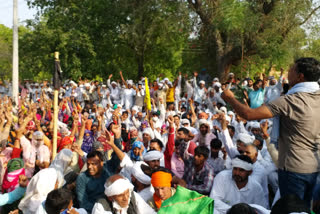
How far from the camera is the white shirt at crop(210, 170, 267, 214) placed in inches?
149

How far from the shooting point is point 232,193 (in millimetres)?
3805

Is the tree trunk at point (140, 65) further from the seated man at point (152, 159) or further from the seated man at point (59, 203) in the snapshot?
the seated man at point (59, 203)

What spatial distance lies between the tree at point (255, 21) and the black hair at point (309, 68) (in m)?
11.7

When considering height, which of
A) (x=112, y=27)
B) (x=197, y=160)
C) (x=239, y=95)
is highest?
(x=112, y=27)

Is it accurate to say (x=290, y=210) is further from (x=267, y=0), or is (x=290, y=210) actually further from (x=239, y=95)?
(x=267, y=0)

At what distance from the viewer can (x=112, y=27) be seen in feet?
68.5

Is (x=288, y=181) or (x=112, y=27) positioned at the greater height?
(x=112, y=27)

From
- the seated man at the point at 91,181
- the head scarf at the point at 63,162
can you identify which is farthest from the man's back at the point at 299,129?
the head scarf at the point at 63,162

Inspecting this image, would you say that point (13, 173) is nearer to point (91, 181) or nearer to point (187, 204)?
point (91, 181)

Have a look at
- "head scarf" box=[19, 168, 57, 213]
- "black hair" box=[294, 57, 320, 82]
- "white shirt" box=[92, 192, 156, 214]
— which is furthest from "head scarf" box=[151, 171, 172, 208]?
"black hair" box=[294, 57, 320, 82]

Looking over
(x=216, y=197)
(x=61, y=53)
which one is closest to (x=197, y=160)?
(x=216, y=197)

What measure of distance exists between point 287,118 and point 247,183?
5.29 ft

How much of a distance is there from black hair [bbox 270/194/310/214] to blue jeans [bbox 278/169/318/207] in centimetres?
13

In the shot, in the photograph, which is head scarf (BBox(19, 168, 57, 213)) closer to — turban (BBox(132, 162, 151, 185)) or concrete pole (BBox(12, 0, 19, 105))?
turban (BBox(132, 162, 151, 185))
